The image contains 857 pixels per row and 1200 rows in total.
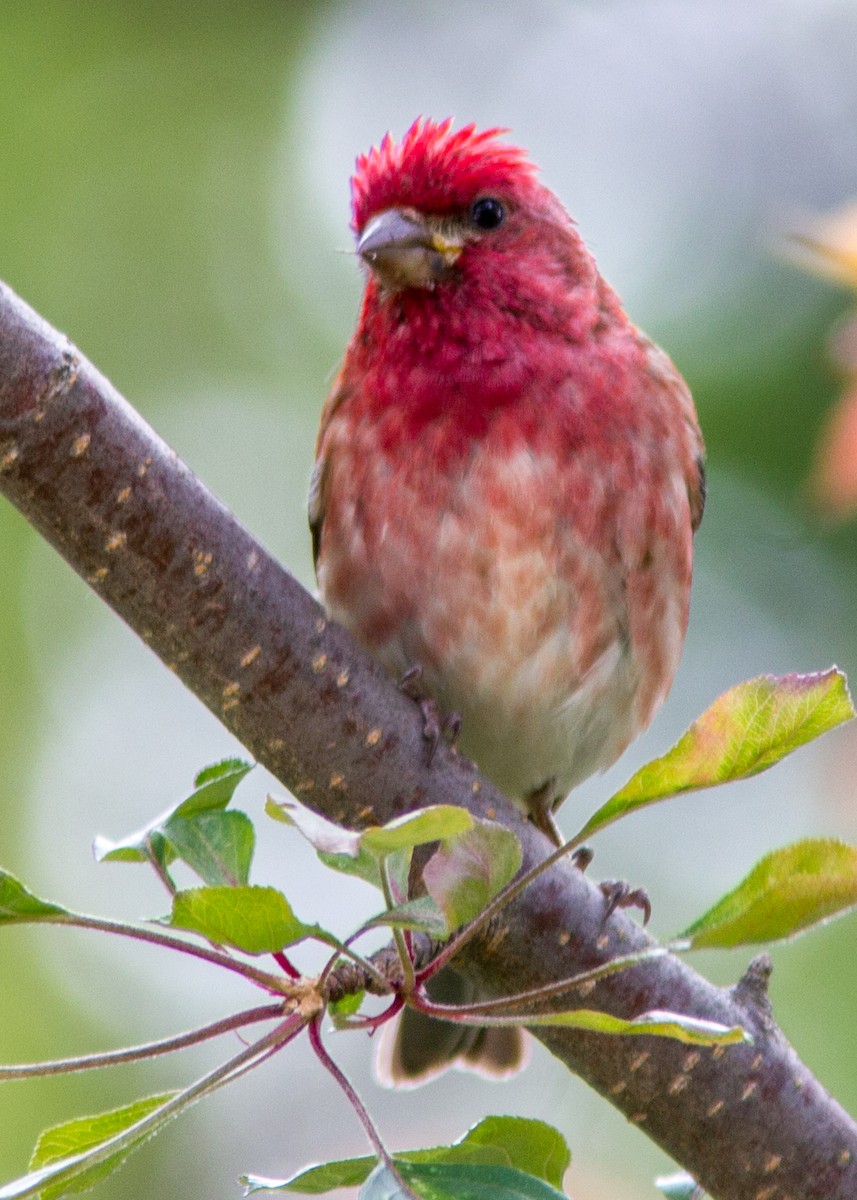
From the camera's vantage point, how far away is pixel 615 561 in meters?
4.13

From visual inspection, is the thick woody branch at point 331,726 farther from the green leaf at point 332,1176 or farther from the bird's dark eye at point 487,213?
the bird's dark eye at point 487,213

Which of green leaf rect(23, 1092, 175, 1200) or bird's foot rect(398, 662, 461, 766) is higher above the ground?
bird's foot rect(398, 662, 461, 766)

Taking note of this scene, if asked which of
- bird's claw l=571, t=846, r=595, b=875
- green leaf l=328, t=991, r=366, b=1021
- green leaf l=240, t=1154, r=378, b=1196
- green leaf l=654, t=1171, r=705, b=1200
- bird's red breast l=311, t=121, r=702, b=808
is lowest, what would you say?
green leaf l=654, t=1171, r=705, b=1200

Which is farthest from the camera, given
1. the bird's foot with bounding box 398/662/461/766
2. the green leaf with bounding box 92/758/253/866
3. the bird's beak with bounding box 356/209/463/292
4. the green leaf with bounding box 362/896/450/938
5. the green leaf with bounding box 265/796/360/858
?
the bird's beak with bounding box 356/209/463/292

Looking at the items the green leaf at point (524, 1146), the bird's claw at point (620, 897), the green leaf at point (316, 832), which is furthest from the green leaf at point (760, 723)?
the bird's claw at point (620, 897)

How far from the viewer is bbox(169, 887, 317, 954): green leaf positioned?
2154 mm

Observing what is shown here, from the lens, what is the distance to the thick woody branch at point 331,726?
8.59ft

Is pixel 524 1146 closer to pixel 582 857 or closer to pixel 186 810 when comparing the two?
pixel 186 810

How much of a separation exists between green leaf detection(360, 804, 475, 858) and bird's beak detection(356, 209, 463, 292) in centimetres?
249

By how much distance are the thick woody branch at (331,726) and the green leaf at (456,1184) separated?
630 millimetres

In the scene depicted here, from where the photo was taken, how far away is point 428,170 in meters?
4.32

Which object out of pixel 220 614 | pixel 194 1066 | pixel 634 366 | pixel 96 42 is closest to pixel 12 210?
pixel 96 42

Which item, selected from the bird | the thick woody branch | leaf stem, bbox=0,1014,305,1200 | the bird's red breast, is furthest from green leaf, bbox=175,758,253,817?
the bird's red breast

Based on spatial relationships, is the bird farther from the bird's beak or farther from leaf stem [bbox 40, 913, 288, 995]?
leaf stem [bbox 40, 913, 288, 995]
